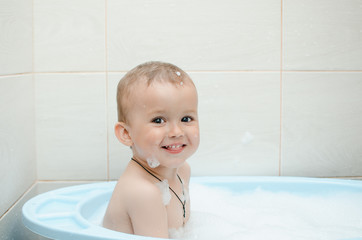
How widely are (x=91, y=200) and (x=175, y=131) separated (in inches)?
18.2

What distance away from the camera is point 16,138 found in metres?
1.58

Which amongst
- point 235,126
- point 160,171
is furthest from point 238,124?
point 160,171

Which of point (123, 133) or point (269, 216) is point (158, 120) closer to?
point (123, 133)

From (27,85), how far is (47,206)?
1.67ft

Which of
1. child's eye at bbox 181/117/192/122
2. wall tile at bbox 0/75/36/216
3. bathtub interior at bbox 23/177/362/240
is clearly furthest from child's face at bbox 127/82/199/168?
wall tile at bbox 0/75/36/216

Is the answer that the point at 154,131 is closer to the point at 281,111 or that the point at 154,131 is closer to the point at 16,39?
the point at 16,39

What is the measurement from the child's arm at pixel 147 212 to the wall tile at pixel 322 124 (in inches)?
32.9

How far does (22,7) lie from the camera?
1.65m

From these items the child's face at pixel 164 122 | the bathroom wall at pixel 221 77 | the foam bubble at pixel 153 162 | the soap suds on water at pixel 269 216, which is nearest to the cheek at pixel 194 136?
the child's face at pixel 164 122

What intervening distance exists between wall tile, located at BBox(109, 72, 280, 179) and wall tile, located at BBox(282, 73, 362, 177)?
0.20 ft

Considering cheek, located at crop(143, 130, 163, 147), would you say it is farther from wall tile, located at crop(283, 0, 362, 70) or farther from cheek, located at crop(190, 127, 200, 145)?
wall tile, located at crop(283, 0, 362, 70)

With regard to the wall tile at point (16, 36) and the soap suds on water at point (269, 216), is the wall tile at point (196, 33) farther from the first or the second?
the soap suds on water at point (269, 216)

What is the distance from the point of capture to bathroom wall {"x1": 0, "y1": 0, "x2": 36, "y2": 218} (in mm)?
1430

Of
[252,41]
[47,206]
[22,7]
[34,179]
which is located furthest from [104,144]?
[252,41]
